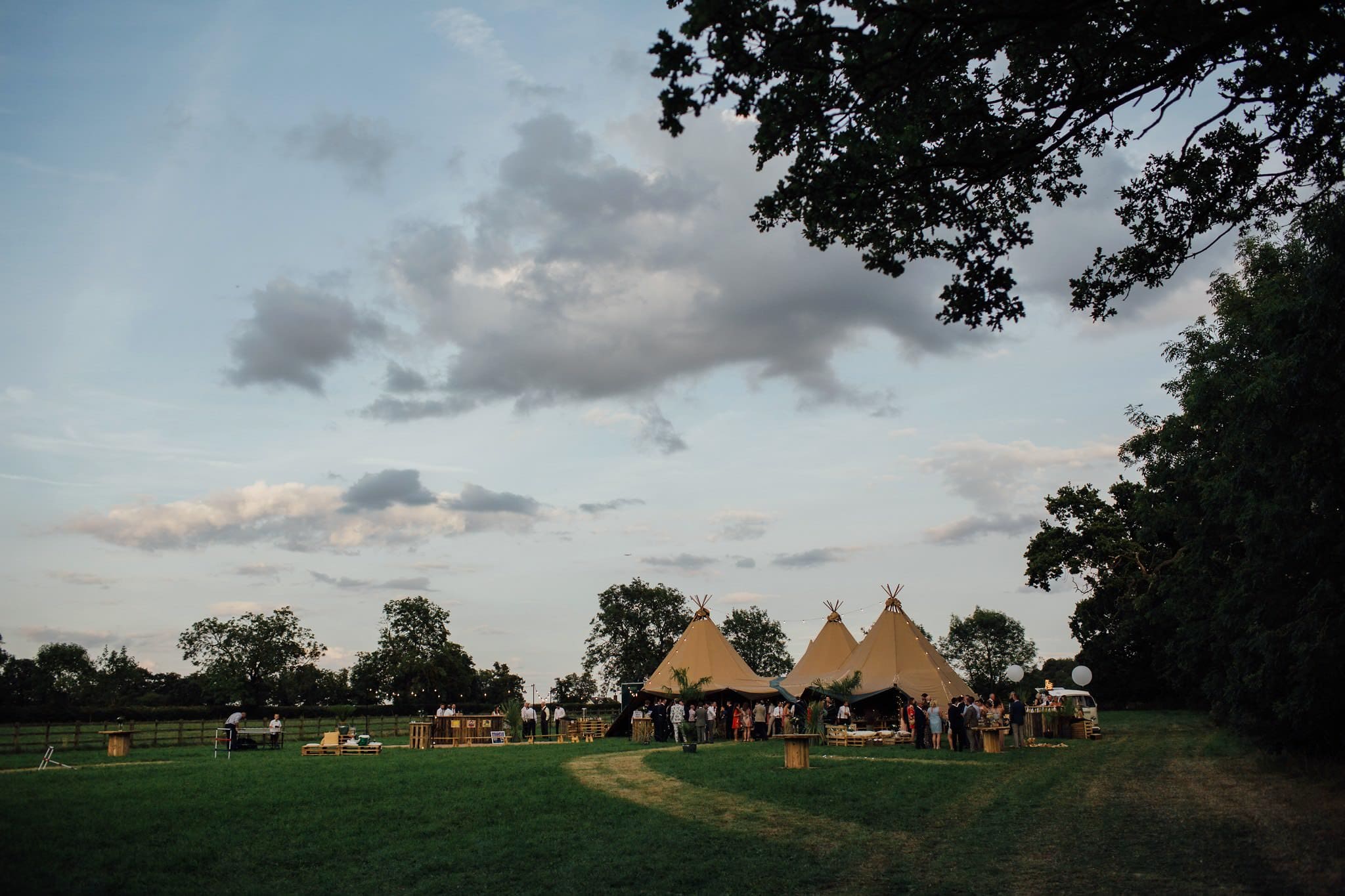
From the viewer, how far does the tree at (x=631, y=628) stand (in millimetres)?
72125

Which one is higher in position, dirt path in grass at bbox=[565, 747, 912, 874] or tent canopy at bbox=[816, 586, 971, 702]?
tent canopy at bbox=[816, 586, 971, 702]

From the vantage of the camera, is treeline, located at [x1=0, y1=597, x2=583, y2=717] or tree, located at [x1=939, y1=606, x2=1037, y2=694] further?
tree, located at [x1=939, y1=606, x2=1037, y2=694]

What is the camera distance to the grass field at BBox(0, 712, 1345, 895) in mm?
8570

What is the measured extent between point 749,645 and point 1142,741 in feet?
189

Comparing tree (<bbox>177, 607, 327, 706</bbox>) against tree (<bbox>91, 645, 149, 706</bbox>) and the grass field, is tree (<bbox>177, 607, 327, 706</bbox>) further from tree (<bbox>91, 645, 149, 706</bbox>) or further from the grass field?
the grass field

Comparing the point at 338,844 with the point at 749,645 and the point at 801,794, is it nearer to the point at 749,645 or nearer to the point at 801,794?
the point at 801,794

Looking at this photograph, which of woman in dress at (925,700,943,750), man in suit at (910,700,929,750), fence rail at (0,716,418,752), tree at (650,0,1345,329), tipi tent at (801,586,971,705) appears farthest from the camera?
tipi tent at (801,586,971,705)

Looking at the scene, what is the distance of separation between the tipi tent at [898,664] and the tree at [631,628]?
38728 mm

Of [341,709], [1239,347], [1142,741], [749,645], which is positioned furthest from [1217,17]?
[749,645]

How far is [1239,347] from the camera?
56.7 ft

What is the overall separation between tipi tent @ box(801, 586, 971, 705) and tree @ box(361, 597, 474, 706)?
40.2m

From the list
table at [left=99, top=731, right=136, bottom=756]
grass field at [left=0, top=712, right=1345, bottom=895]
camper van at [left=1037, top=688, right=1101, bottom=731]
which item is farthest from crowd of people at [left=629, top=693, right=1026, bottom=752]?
table at [left=99, top=731, right=136, bottom=756]

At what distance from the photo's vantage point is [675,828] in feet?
37.1

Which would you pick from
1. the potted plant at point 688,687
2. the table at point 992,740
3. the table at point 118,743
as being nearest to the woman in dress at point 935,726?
the table at point 992,740
